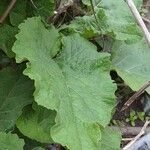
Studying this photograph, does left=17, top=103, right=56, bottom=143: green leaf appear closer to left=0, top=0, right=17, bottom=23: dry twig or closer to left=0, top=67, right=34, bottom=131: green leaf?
left=0, top=67, right=34, bottom=131: green leaf

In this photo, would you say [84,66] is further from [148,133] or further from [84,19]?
[148,133]

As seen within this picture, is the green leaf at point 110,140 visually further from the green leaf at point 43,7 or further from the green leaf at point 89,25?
the green leaf at point 43,7

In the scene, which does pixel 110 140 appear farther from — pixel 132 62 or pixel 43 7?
pixel 43 7

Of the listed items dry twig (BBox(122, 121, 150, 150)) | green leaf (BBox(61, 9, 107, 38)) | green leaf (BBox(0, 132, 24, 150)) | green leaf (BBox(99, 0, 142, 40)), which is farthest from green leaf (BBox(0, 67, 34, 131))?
dry twig (BBox(122, 121, 150, 150))

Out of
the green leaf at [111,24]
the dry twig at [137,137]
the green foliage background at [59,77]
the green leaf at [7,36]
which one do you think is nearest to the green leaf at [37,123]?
the green foliage background at [59,77]

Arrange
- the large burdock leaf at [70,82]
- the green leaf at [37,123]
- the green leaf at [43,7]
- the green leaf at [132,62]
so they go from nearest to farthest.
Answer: the large burdock leaf at [70,82]
the green leaf at [37,123]
the green leaf at [43,7]
the green leaf at [132,62]

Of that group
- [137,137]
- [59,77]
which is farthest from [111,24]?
[137,137]
